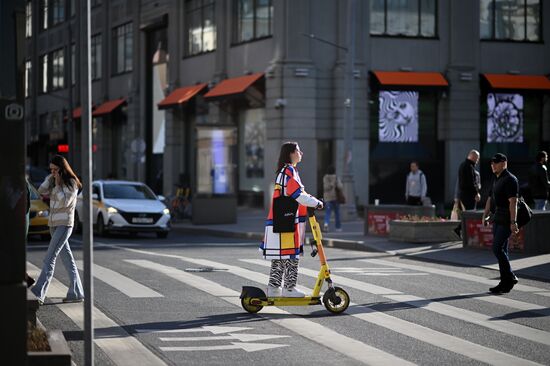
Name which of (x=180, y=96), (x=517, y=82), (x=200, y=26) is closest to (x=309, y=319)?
(x=517, y=82)

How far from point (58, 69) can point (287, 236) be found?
2391 inches

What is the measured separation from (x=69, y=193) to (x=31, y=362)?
20.5 feet

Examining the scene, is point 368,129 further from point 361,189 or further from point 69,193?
point 69,193

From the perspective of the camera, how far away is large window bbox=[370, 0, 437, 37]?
42.3 metres

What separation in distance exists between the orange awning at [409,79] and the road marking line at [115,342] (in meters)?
29.3

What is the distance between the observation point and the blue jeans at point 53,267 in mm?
13242

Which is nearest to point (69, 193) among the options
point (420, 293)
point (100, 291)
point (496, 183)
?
point (100, 291)

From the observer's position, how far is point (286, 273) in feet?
41.2

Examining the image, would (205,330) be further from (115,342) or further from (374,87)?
(374,87)

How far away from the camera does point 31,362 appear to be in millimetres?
7453

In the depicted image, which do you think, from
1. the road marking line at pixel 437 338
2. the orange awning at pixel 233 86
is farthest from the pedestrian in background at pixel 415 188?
the road marking line at pixel 437 338

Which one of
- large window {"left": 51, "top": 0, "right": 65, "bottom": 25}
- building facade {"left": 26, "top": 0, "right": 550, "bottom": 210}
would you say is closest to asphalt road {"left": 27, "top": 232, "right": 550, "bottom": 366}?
building facade {"left": 26, "top": 0, "right": 550, "bottom": 210}

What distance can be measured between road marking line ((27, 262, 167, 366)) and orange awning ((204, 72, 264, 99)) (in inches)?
1168

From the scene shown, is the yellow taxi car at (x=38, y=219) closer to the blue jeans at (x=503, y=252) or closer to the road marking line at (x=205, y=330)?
the blue jeans at (x=503, y=252)
